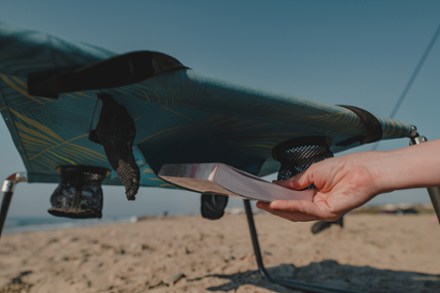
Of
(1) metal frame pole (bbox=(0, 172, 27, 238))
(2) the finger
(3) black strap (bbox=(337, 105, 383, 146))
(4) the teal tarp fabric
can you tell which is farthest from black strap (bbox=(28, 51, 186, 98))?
(1) metal frame pole (bbox=(0, 172, 27, 238))

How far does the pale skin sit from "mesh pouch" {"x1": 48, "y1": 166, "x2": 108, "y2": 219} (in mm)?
932

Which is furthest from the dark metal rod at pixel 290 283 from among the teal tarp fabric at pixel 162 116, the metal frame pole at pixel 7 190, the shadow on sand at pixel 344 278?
the metal frame pole at pixel 7 190

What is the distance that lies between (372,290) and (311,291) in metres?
0.42

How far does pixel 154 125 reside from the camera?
1.15 meters

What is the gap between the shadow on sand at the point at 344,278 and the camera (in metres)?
1.97

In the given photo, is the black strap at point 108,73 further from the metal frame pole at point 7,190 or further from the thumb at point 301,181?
the metal frame pole at point 7,190

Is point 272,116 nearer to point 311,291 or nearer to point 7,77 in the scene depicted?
point 7,77

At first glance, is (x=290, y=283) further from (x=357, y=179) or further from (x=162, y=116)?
(x=162, y=116)

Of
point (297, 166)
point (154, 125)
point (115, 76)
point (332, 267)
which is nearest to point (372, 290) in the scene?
point (332, 267)

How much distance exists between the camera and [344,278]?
2293 mm

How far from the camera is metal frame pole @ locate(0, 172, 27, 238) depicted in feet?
5.65

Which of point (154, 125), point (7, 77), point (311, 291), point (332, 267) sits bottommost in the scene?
point (332, 267)

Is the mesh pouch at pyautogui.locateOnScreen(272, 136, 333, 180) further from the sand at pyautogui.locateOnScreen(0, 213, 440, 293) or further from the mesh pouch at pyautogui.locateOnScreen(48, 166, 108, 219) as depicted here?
the sand at pyautogui.locateOnScreen(0, 213, 440, 293)

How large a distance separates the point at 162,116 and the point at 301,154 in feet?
2.02
